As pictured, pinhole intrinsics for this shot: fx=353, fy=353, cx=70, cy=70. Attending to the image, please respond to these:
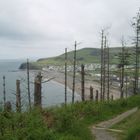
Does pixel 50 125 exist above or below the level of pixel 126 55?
below

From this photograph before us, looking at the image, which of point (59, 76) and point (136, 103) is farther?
point (59, 76)

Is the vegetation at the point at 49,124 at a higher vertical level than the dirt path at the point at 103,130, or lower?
higher

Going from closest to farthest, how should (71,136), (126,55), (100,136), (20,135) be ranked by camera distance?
(20,135) → (71,136) → (100,136) → (126,55)

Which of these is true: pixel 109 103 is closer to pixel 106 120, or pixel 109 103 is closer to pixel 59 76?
pixel 106 120

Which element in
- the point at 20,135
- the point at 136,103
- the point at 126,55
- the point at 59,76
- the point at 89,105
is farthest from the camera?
the point at 59,76

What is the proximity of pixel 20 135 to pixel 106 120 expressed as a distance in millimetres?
11234

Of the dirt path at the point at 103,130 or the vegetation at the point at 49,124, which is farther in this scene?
the dirt path at the point at 103,130

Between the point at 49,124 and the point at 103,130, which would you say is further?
the point at 103,130

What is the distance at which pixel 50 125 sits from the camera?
16312 millimetres

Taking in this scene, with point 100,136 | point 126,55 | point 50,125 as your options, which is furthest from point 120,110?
point 126,55

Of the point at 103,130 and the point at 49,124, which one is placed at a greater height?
the point at 49,124

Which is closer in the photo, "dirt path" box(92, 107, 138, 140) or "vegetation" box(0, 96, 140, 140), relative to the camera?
"vegetation" box(0, 96, 140, 140)

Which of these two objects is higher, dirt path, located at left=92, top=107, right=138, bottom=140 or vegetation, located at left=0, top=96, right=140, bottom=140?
vegetation, located at left=0, top=96, right=140, bottom=140

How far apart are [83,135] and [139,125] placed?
2.63 meters
